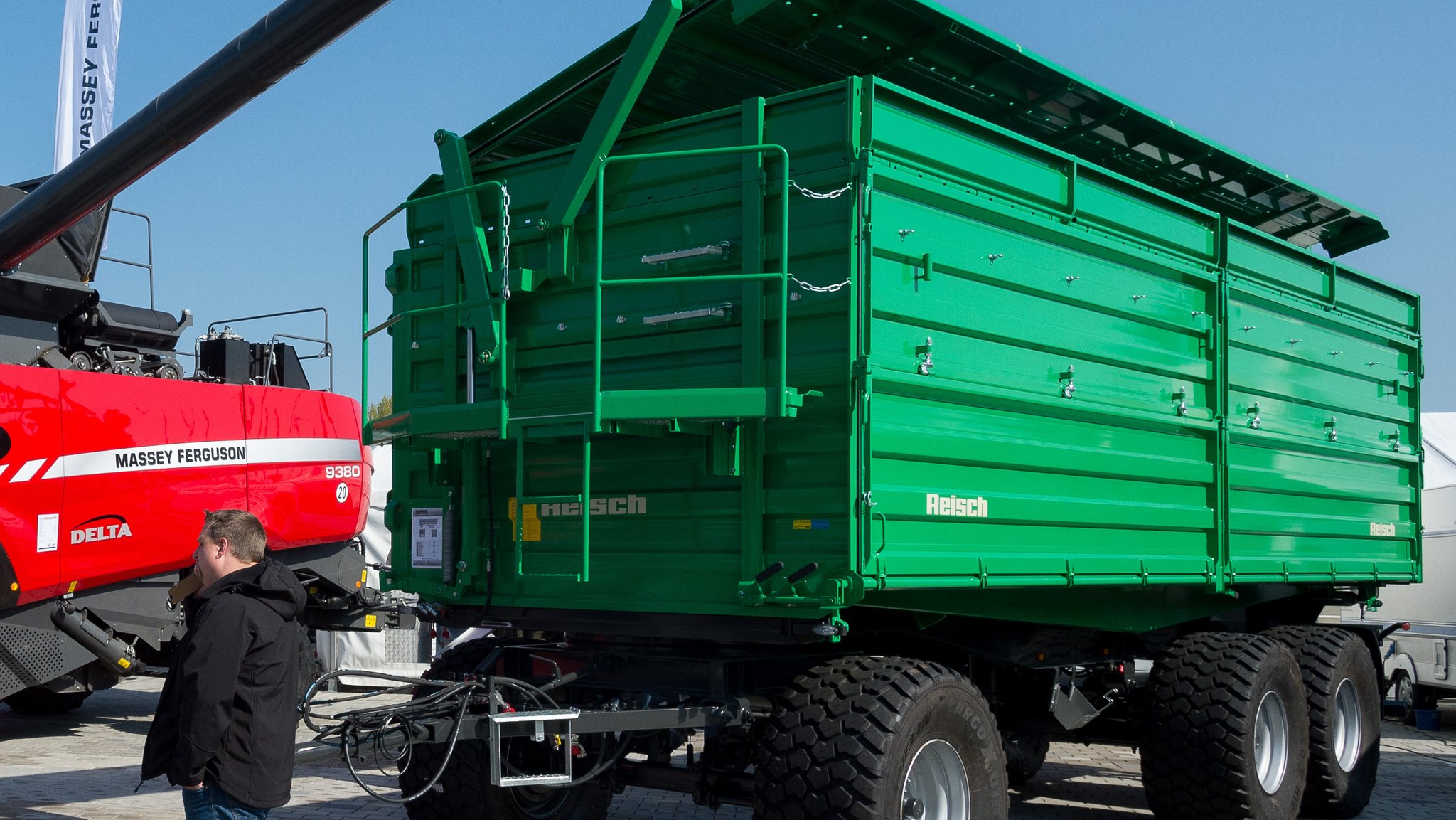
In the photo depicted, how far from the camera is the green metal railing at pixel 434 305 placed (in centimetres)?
593

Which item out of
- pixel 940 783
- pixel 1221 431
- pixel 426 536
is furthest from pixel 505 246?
pixel 1221 431

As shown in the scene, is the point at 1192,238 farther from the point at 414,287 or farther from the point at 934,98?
the point at 414,287

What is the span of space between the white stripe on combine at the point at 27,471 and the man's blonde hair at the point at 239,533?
5.27 metres

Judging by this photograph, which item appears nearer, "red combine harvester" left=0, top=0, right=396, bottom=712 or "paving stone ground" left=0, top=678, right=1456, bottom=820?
"paving stone ground" left=0, top=678, right=1456, bottom=820

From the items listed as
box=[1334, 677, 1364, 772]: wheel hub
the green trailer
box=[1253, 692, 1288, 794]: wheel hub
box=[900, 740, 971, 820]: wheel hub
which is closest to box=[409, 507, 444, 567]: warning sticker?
the green trailer

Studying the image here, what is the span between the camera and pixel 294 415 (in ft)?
36.3

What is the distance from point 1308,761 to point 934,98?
467cm

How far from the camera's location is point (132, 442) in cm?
974

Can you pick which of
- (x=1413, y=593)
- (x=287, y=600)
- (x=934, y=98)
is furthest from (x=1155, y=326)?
(x=1413, y=593)

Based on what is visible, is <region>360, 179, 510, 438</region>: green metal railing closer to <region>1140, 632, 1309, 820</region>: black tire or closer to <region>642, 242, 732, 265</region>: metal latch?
<region>642, 242, 732, 265</region>: metal latch

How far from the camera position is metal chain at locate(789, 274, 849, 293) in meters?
5.25

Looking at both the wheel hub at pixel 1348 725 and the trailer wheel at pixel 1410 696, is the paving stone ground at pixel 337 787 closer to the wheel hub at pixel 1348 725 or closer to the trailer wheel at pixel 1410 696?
the wheel hub at pixel 1348 725

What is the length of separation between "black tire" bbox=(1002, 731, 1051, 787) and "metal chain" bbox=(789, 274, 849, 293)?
9.81 feet

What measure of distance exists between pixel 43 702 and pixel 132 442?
389 cm
